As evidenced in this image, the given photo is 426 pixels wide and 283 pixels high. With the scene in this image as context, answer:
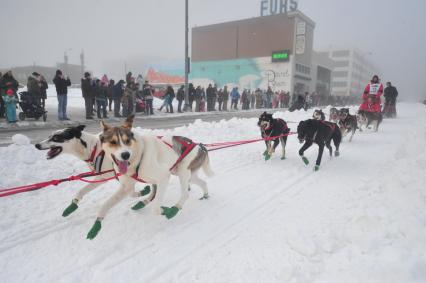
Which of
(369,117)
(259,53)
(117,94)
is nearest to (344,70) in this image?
(259,53)

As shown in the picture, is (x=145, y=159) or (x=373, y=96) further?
(x=373, y=96)

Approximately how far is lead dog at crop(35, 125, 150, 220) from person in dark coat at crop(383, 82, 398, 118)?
16.1 meters

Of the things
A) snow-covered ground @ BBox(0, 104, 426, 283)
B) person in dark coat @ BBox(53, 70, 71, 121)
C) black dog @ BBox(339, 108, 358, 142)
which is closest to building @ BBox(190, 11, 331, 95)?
black dog @ BBox(339, 108, 358, 142)

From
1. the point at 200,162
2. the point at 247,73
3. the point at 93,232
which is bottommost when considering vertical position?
the point at 93,232

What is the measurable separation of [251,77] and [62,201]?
44119 mm

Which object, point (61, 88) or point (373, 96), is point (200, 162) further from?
point (373, 96)

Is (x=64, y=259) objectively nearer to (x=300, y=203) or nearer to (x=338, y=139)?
(x=300, y=203)

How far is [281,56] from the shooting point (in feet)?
140

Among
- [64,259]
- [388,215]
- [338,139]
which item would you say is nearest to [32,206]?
[64,259]

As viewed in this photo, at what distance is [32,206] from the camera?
141 inches

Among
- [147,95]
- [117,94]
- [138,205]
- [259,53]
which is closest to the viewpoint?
[138,205]

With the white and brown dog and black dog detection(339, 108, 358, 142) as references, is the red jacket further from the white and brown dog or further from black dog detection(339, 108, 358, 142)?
the white and brown dog

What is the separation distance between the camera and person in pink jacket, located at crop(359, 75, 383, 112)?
10977 mm

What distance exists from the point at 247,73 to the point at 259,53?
3.67m
